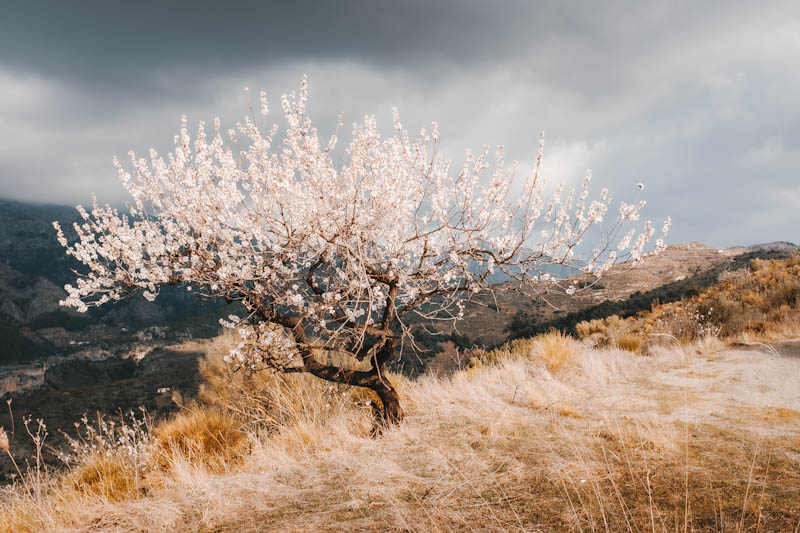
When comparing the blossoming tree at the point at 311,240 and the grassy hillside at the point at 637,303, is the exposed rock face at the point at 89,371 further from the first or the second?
the blossoming tree at the point at 311,240

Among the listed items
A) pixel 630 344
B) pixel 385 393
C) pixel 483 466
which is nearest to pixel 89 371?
pixel 385 393

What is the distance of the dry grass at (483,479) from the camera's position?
253cm

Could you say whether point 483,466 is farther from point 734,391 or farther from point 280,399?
point 734,391

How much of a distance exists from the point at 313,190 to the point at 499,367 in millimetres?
6365

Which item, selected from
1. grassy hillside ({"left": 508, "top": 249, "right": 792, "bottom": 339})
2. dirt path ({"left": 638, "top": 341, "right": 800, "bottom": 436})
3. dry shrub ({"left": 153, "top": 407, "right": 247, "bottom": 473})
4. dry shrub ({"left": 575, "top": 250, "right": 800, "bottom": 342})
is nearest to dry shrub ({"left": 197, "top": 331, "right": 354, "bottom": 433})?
dry shrub ({"left": 153, "top": 407, "right": 247, "bottom": 473})

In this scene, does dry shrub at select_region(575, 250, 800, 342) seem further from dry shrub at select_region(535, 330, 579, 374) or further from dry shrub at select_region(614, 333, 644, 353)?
dry shrub at select_region(535, 330, 579, 374)

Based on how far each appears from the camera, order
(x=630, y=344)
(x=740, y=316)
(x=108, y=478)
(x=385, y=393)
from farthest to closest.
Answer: (x=740, y=316)
(x=630, y=344)
(x=385, y=393)
(x=108, y=478)

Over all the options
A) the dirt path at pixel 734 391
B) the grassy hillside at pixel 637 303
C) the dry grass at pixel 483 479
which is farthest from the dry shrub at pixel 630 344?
the grassy hillside at pixel 637 303

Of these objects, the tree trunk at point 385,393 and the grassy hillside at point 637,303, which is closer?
the tree trunk at point 385,393

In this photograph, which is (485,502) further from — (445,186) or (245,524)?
(445,186)

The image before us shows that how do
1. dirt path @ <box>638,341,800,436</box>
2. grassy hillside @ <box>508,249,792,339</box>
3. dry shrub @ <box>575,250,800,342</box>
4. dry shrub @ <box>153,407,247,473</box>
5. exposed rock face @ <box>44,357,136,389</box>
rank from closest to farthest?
dirt path @ <box>638,341,800,436</box> → dry shrub @ <box>153,407,247,473</box> → dry shrub @ <box>575,250,800,342</box> → grassy hillside @ <box>508,249,792,339</box> → exposed rock face @ <box>44,357,136,389</box>

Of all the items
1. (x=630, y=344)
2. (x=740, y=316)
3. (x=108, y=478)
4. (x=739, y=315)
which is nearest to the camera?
(x=108, y=478)

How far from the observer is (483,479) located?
3.31 meters

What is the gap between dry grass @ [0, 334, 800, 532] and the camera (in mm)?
2527
